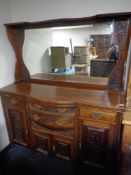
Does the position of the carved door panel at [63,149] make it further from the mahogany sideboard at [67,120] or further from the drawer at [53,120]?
the drawer at [53,120]

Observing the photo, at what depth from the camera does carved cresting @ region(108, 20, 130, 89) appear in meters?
1.36

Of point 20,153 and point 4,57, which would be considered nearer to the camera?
point 4,57

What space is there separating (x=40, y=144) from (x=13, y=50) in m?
1.21

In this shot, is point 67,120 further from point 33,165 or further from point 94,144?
point 33,165

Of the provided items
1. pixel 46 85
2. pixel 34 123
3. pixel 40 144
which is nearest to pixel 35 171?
pixel 40 144

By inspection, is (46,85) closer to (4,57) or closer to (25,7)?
(4,57)

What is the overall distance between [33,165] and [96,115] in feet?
3.51

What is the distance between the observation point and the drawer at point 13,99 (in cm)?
165

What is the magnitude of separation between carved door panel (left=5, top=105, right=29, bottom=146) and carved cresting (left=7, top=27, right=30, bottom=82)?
1.44 feet

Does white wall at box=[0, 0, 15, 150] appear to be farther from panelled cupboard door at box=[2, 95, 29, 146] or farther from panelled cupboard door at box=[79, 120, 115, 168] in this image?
panelled cupboard door at box=[79, 120, 115, 168]

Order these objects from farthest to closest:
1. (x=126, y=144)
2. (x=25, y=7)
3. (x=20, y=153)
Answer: (x=20, y=153) < (x=25, y=7) < (x=126, y=144)

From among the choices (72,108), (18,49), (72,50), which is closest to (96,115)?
→ (72,108)

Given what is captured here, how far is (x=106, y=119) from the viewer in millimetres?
1361

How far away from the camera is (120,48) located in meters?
1.43
